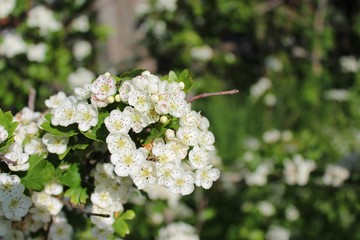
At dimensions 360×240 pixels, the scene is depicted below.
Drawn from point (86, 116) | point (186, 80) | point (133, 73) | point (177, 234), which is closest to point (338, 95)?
point (177, 234)

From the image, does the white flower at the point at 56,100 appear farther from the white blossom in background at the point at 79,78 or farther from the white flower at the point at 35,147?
the white blossom in background at the point at 79,78

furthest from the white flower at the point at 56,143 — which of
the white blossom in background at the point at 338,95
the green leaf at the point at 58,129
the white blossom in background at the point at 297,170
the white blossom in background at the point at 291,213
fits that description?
the white blossom in background at the point at 338,95

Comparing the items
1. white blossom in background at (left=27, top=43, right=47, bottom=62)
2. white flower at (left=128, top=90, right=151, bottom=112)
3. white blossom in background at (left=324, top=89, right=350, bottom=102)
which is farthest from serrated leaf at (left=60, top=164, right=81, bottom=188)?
white blossom in background at (left=324, top=89, right=350, bottom=102)

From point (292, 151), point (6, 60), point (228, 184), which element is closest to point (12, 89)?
point (6, 60)

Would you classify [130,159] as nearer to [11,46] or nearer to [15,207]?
[15,207]

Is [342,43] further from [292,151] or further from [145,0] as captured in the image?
[292,151]
